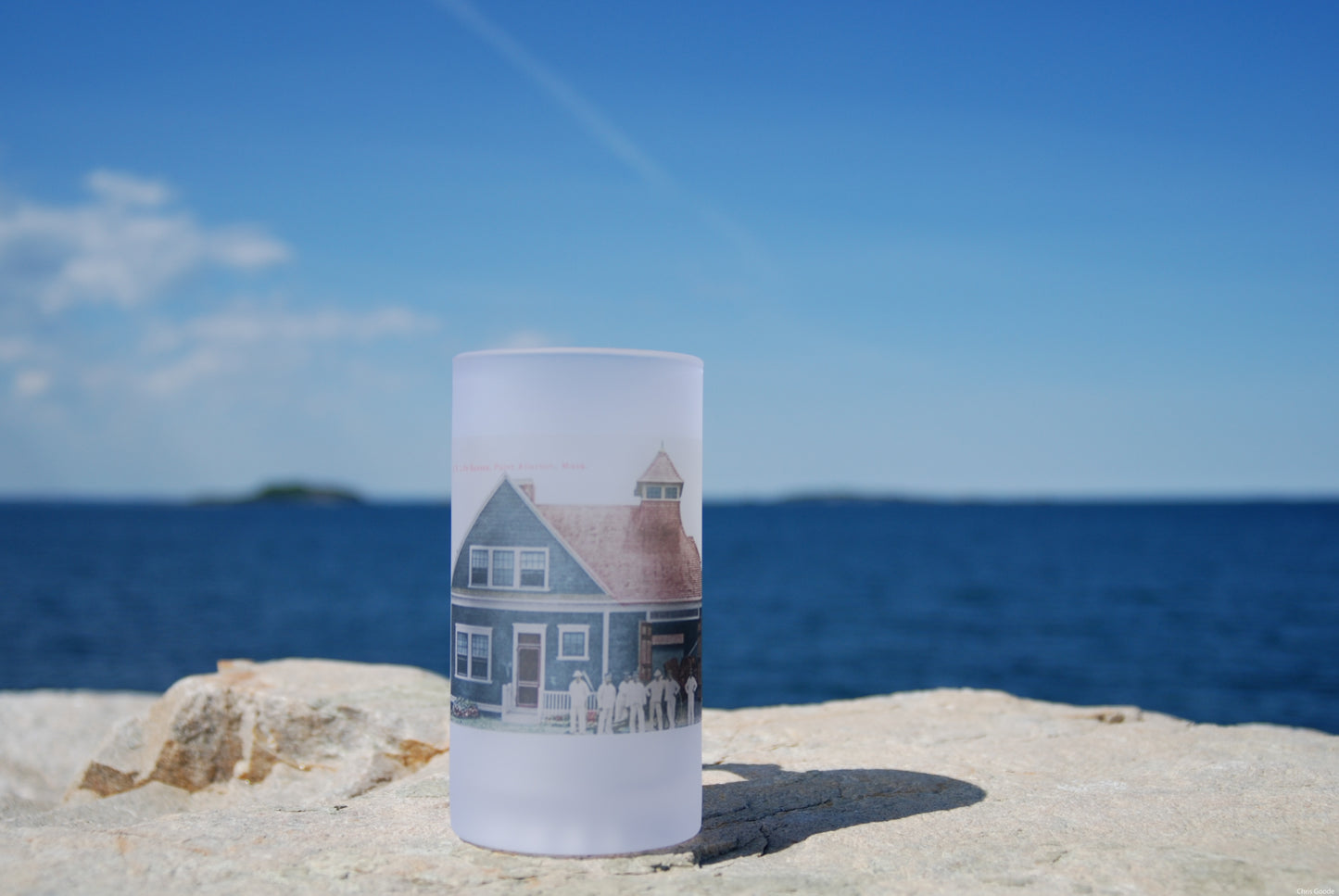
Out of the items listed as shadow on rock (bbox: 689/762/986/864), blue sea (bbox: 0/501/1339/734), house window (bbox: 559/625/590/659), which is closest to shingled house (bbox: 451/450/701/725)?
house window (bbox: 559/625/590/659)

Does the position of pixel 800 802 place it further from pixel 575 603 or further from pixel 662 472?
pixel 662 472

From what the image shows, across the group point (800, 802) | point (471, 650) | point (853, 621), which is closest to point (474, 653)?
point (471, 650)

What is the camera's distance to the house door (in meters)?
4.63

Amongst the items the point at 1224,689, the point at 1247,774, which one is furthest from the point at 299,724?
the point at 1224,689

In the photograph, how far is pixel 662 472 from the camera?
478 centimetres

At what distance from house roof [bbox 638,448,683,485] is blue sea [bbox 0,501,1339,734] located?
2259cm

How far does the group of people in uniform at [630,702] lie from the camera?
15.1 feet

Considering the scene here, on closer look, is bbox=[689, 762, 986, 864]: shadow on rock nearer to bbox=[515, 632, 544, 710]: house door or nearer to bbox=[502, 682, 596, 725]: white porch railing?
bbox=[502, 682, 596, 725]: white porch railing

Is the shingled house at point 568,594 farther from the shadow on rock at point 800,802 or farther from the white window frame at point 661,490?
the shadow on rock at point 800,802

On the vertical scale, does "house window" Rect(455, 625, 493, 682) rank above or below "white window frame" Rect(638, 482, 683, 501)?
below

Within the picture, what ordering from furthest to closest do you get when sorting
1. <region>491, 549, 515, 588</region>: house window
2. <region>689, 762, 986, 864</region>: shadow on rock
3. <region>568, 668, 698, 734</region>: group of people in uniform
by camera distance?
1. <region>689, 762, 986, 864</region>: shadow on rock
2. <region>491, 549, 515, 588</region>: house window
3. <region>568, 668, 698, 734</region>: group of people in uniform

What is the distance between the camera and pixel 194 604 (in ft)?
170

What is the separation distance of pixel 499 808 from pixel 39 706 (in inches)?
287

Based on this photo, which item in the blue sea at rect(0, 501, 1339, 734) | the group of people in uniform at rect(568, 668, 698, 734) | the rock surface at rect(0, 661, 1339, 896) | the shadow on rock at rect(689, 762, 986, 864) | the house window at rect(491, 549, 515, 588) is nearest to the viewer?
the rock surface at rect(0, 661, 1339, 896)
